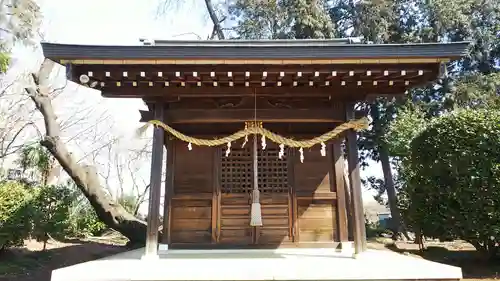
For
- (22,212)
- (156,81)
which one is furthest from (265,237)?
(22,212)

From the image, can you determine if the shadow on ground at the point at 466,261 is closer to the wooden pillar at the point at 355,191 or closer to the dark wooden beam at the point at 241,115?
the wooden pillar at the point at 355,191

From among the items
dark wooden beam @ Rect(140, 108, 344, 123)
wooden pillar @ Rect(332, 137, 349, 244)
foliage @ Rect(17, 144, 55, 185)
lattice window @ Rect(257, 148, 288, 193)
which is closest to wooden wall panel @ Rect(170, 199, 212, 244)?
lattice window @ Rect(257, 148, 288, 193)

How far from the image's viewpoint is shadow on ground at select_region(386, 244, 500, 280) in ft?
24.1

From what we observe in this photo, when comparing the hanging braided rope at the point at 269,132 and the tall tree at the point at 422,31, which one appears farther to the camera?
the tall tree at the point at 422,31

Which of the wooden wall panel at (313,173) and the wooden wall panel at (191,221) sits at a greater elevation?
the wooden wall panel at (313,173)

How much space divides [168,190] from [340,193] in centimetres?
298

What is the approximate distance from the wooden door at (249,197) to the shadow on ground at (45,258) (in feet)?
15.2

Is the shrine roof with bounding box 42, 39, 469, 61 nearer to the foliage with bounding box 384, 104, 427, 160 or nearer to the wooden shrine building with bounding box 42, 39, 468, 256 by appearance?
the wooden shrine building with bounding box 42, 39, 468, 256

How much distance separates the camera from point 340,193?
6.27m

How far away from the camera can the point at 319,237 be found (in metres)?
6.13

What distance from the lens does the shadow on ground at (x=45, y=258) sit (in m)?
7.87

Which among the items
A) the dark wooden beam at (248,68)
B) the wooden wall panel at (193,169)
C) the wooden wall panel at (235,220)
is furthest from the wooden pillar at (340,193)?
the wooden wall panel at (193,169)

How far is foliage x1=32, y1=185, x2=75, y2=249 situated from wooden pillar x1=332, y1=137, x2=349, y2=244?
278 inches

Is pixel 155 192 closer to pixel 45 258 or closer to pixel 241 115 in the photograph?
pixel 241 115
